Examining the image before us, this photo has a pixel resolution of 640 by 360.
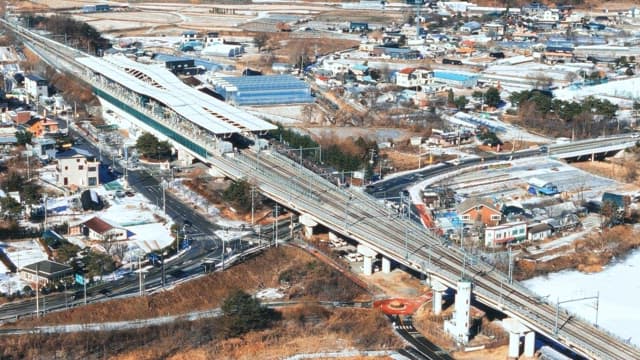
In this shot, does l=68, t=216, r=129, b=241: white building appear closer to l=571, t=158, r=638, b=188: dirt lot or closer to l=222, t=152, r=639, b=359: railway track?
l=222, t=152, r=639, b=359: railway track

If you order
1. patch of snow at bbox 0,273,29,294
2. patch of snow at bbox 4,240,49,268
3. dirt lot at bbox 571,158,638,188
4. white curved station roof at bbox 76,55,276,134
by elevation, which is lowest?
patch of snow at bbox 0,273,29,294

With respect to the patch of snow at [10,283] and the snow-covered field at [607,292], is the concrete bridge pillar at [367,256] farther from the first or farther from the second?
the patch of snow at [10,283]

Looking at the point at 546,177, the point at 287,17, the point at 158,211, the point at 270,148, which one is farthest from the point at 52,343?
the point at 287,17

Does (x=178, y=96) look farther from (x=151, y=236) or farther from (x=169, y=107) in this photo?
(x=151, y=236)

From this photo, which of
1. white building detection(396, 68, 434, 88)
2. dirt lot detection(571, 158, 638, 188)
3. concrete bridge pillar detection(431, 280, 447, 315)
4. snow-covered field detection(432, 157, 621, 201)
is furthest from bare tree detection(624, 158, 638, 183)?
white building detection(396, 68, 434, 88)

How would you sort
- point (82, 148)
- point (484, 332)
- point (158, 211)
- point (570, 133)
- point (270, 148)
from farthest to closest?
point (570, 133) → point (82, 148) → point (270, 148) → point (158, 211) → point (484, 332)

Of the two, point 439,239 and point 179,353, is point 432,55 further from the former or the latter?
point 179,353
